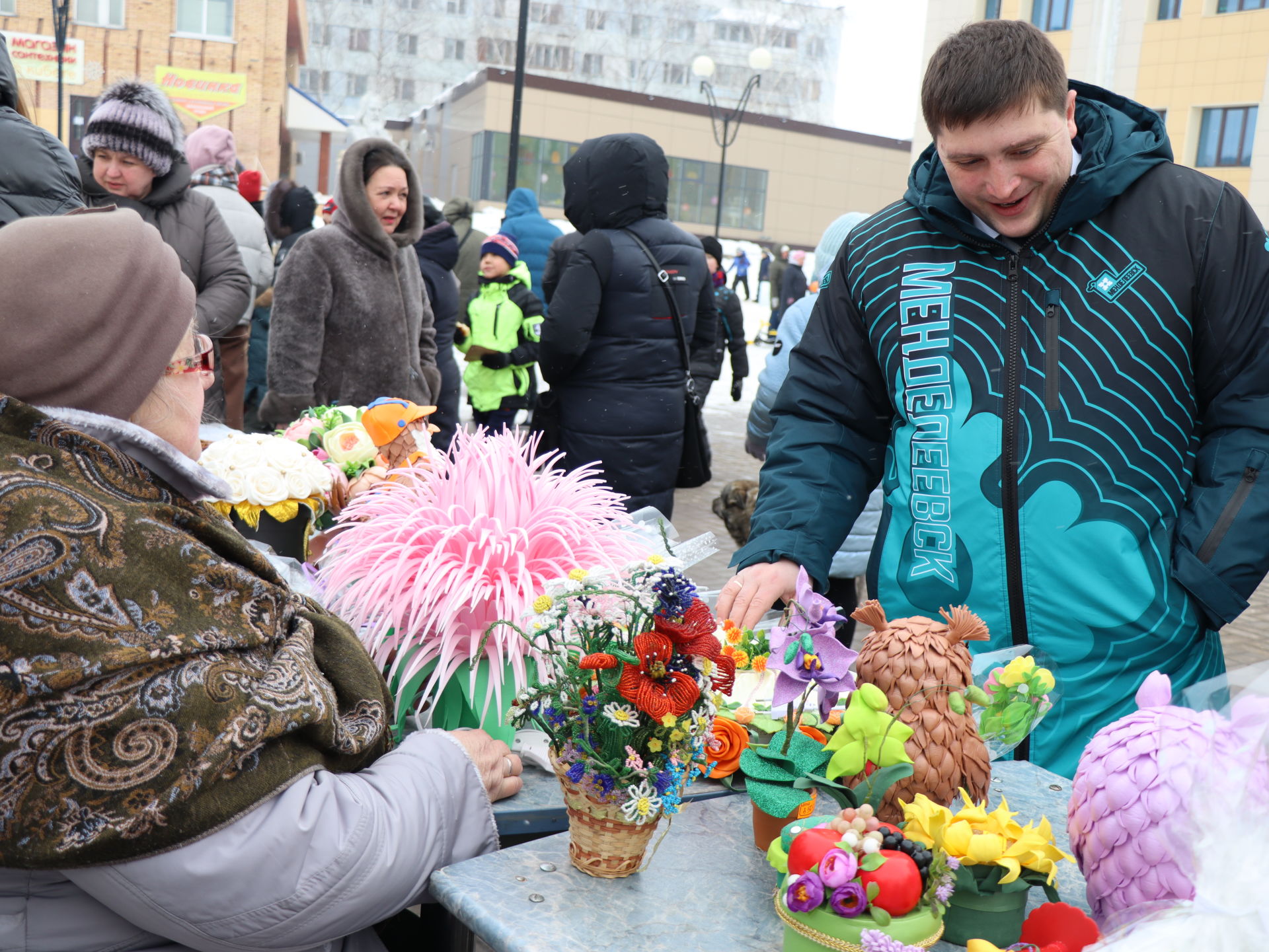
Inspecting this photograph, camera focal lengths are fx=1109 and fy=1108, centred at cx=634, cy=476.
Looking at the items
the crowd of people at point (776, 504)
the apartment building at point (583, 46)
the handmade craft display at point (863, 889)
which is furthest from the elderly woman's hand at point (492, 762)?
the apartment building at point (583, 46)

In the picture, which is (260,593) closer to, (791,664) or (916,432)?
(791,664)

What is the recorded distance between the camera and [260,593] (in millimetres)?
1338

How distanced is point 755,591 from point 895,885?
77cm

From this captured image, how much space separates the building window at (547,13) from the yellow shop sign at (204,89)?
161ft

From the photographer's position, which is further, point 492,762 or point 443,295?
point 443,295

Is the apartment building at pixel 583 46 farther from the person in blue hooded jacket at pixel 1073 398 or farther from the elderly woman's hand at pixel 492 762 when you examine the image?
the elderly woman's hand at pixel 492 762

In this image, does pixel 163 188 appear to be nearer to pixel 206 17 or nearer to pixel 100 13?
pixel 206 17

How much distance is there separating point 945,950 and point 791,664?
13.5 inches

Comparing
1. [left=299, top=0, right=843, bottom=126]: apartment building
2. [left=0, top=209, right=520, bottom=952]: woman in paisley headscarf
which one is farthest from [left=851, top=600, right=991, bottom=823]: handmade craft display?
[left=299, top=0, right=843, bottom=126]: apartment building

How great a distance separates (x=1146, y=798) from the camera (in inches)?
42.8

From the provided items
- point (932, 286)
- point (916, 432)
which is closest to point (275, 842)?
point (916, 432)

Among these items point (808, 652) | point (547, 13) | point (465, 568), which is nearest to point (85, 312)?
point (465, 568)

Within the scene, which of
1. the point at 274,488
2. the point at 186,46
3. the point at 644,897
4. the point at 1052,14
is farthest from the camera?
the point at 186,46

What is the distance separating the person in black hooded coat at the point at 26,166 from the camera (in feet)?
10.8
